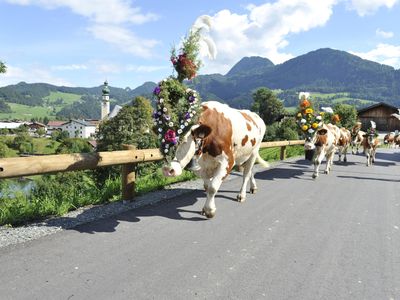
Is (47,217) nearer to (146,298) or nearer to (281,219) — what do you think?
(146,298)

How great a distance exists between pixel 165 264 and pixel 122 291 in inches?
28.4

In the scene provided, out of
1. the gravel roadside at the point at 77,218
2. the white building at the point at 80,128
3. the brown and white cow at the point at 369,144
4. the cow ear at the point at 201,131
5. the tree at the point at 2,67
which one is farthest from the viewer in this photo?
the white building at the point at 80,128

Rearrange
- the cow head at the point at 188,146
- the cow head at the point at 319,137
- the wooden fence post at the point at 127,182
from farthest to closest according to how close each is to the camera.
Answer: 1. the cow head at the point at 319,137
2. the wooden fence post at the point at 127,182
3. the cow head at the point at 188,146

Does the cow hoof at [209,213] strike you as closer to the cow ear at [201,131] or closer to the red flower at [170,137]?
the cow ear at [201,131]

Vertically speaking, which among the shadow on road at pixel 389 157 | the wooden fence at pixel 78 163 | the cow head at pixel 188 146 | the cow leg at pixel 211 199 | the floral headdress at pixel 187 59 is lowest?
the shadow on road at pixel 389 157

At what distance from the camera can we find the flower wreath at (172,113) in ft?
17.1

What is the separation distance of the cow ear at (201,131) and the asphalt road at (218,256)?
1.38 meters

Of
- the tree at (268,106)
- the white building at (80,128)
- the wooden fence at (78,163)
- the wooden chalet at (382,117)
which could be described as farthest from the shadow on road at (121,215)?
the white building at (80,128)

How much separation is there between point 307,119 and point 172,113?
271 inches

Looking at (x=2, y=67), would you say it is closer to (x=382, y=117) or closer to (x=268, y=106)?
(x=382, y=117)

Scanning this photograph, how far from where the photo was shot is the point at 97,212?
5898 mm

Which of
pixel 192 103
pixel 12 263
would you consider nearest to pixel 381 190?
pixel 192 103

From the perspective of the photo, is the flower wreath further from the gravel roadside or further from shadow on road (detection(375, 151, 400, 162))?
shadow on road (detection(375, 151, 400, 162))

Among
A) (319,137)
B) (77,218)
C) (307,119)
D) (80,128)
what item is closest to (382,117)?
(319,137)
